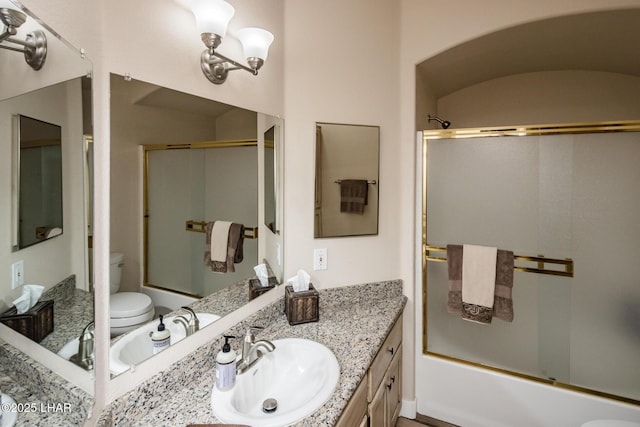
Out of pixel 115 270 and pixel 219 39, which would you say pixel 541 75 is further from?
pixel 115 270

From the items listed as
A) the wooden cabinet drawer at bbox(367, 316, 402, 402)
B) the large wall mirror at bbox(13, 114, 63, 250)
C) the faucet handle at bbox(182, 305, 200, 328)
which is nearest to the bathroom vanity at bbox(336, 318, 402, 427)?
the wooden cabinet drawer at bbox(367, 316, 402, 402)

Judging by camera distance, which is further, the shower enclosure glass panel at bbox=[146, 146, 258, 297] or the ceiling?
the ceiling

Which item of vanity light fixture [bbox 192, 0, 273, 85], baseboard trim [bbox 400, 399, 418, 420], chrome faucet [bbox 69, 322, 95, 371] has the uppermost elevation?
vanity light fixture [bbox 192, 0, 273, 85]

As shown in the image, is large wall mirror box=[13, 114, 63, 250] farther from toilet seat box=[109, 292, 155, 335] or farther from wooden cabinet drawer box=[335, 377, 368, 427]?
wooden cabinet drawer box=[335, 377, 368, 427]

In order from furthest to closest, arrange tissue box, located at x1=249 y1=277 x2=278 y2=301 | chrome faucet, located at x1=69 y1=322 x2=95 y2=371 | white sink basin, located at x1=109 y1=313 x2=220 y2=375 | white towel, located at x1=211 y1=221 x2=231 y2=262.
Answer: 1. tissue box, located at x1=249 y1=277 x2=278 y2=301
2. white towel, located at x1=211 y1=221 x2=231 y2=262
3. white sink basin, located at x1=109 y1=313 x2=220 y2=375
4. chrome faucet, located at x1=69 y1=322 x2=95 y2=371

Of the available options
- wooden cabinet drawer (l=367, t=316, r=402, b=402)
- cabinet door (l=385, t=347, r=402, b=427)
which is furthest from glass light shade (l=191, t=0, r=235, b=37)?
cabinet door (l=385, t=347, r=402, b=427)

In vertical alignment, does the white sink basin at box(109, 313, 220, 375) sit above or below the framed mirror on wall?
below

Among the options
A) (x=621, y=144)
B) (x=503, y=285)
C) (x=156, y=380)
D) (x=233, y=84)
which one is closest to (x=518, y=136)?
(x=621, y=144)

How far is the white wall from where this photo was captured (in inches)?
65.8

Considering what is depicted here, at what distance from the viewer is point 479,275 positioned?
1.82 metres

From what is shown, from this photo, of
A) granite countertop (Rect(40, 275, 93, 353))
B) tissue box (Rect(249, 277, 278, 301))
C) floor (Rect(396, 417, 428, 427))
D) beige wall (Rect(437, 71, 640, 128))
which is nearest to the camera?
granite countertop (Rect(40, 275, 93, 353))

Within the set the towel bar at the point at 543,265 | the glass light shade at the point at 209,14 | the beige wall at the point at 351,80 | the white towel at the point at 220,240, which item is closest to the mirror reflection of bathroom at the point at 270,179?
the beige wall at the point at 351,80

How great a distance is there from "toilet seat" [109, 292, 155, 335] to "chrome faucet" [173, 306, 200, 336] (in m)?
0.12

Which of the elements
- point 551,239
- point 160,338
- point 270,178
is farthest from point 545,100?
point 160,338
